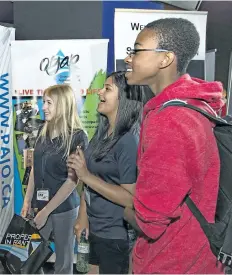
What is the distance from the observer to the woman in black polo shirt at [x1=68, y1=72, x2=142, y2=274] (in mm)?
1657

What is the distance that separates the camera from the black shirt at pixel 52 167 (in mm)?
2404

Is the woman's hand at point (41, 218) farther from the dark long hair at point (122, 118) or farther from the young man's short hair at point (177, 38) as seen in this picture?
the young man's short hair at point (177, 38)

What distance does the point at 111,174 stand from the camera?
5.62 ft

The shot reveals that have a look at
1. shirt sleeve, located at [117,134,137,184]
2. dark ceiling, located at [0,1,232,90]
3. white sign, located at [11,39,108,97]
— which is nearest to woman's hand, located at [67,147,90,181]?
shirt sleeve, located at [117,134,137,184]

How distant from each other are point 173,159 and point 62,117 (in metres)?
1.65

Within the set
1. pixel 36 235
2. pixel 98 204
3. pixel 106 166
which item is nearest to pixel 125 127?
pixel 106 166

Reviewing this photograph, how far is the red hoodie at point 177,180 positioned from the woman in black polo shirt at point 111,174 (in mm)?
532

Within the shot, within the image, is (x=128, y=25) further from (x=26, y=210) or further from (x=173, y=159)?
(x=173, y=159)

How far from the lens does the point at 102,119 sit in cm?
198

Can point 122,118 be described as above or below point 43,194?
above

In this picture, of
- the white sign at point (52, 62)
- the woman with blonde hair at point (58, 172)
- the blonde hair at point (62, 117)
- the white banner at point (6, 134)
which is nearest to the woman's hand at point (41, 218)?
the woman with blonde hair at point (58, 172)

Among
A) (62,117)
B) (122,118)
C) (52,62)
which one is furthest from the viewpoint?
(52,62)

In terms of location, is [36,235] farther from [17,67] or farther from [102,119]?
[17,67]

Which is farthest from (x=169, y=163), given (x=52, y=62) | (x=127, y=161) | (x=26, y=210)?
(x=52, y=62)
